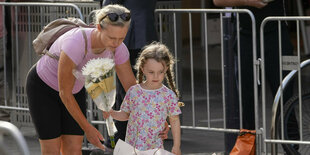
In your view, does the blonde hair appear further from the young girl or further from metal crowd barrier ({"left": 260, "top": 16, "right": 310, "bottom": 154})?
metal crowd barrier ({"left": 260, "top": 16, "right": 310, "bottom": 154})

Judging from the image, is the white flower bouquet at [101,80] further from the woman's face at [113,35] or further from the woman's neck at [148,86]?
the woman's neck at [148,86]

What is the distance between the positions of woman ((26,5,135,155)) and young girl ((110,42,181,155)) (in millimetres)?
146

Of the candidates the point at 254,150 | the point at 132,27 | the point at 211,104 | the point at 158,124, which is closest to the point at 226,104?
the point at 254,150

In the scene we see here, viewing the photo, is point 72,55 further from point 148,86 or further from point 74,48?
point 148,86

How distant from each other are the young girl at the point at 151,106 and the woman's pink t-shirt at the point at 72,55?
0.68ft

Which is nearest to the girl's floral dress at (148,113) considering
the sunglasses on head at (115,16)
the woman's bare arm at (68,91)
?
the woman's bare arm at (68,91)

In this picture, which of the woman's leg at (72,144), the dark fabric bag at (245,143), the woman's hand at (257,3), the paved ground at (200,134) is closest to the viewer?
the woman's leg at (72,144)

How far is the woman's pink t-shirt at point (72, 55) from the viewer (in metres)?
5.09

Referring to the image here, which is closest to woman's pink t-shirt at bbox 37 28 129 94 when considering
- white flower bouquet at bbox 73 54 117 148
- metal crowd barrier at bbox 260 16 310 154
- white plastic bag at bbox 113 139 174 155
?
white flower bouquet at bbox 73 54 117 148

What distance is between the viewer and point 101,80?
5.01 m

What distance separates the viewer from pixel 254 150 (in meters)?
6.59

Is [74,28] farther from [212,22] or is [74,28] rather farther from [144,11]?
[212,22]

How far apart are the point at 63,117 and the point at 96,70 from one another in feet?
2.35

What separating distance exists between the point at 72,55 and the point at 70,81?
0.56ft
